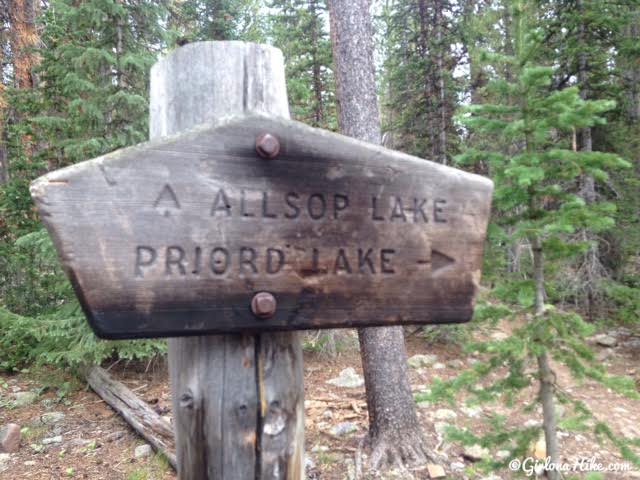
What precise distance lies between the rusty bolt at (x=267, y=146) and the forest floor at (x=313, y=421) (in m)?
3.40

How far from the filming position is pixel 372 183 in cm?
133

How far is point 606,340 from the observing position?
9.12 metres

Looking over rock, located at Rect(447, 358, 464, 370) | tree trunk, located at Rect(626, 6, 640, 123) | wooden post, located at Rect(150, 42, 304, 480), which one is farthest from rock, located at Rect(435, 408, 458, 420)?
tree trunk, located at Rect(626, 6, 640, 123)

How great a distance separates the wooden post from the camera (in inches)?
53.9

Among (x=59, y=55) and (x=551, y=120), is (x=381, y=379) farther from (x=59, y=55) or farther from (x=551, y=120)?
(x=59, y=55)

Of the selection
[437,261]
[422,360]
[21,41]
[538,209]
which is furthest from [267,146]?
[21,41]

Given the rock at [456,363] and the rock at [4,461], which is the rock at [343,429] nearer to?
the rock at [456,363]

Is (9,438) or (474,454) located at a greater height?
(9,438)

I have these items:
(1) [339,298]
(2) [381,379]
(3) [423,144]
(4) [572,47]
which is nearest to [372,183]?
(1) [339,298]

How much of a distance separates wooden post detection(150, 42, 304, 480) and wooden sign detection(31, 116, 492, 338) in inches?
7.9

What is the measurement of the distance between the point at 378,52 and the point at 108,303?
20696mm

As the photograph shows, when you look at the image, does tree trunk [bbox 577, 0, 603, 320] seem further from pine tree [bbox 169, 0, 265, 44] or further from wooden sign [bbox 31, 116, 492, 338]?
wooden sign [bbox 31, 116, 492, 338]

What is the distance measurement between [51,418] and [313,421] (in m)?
3.33

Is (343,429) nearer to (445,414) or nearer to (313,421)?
(313,421)
